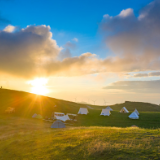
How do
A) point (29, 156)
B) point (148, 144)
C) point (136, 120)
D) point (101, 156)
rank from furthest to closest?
point (136, 120)
point (29, 156)
point (148, 144)
point (101, 156)

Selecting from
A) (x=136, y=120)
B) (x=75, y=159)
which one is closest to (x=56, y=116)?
(x=136, y=120)

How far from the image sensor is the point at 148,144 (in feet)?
44.0

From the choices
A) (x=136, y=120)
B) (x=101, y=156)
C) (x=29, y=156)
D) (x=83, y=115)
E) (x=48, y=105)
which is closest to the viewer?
(x=101, y=156)

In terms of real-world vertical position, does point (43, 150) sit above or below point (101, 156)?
below

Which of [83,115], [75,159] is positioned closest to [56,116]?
[83,115]

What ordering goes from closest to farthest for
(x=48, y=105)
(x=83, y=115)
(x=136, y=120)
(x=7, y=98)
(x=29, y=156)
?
(x=29, y=156)
(x=136, y=120)
(x=83, y=115)
(x=48, y=105)
(x=7, y=98)

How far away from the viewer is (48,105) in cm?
9819

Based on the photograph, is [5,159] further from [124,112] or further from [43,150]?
[124,112]

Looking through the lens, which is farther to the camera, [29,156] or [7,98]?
[7,98]

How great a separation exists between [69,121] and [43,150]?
5202 cm

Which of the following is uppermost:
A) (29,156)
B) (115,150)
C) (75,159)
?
(115,150)

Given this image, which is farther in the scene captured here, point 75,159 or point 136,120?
point 136,120

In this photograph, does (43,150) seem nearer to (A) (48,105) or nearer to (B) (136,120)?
(B) (136,120)

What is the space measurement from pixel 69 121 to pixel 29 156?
2075 inches
